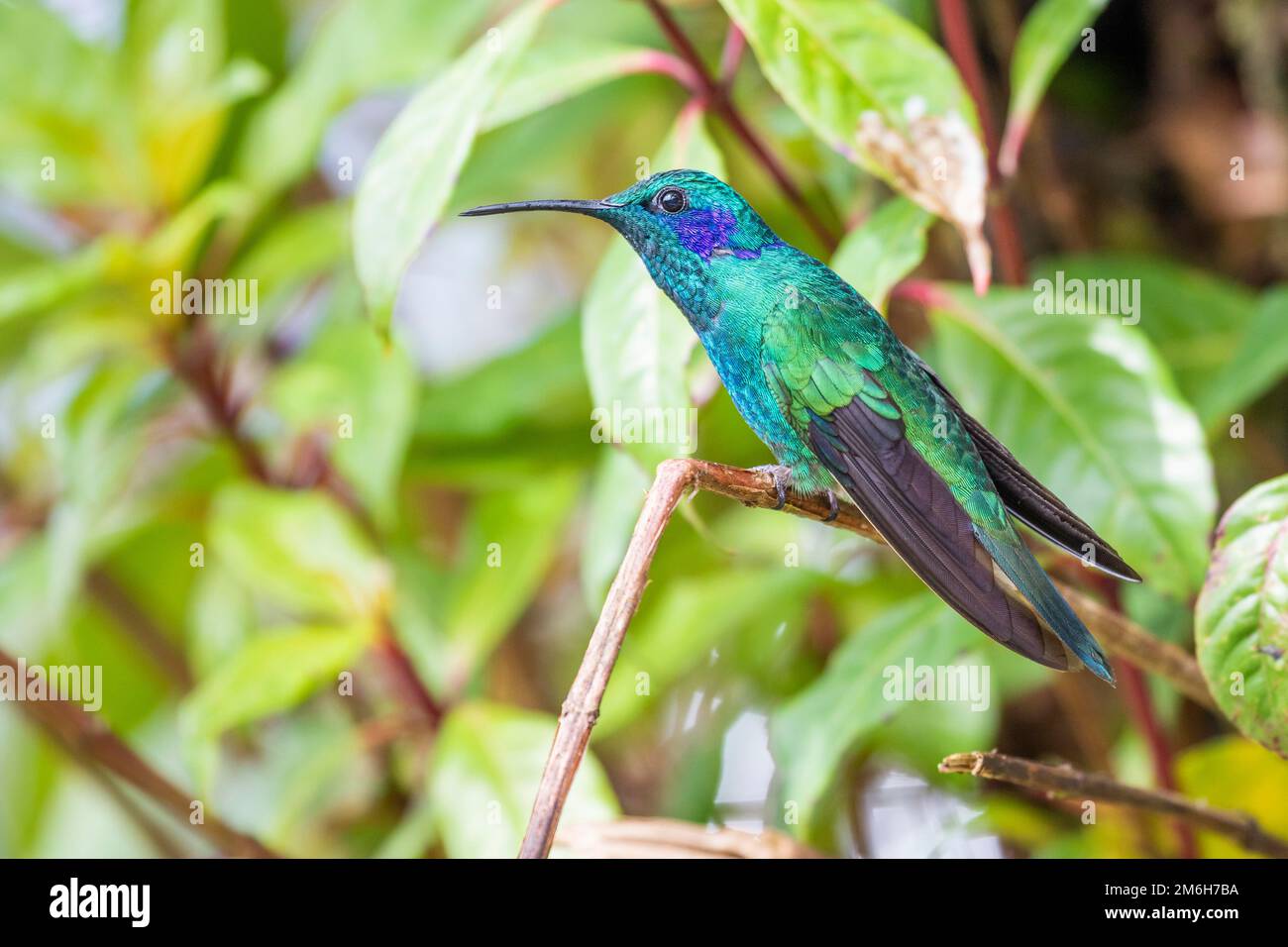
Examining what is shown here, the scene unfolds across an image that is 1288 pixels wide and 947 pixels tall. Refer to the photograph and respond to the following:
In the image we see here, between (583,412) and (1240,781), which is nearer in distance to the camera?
(1240,781)

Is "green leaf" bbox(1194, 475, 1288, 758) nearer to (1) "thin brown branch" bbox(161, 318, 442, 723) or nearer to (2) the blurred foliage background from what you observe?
(2) the blurred foliage background

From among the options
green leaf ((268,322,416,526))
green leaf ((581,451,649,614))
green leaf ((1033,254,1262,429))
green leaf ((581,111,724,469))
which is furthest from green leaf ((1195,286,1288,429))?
green leaf ((268,322,416,526))

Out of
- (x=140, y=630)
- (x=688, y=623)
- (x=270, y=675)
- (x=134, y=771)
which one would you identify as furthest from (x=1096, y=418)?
(x=140, y=630)

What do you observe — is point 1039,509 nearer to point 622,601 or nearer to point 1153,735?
point 622,601

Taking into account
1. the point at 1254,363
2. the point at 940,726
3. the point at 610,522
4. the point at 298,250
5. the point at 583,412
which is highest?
the point at 298,250

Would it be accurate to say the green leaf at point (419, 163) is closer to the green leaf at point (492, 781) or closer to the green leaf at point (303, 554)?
the green leaf at point (492, 781)

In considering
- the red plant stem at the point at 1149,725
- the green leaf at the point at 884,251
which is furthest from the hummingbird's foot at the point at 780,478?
the red plant stem at the point at 1149,725

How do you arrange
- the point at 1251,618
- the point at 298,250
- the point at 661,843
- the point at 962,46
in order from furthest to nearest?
the point at 298,250 → the point at 962,46 → the point at 661,843 → the point at 1251,618
